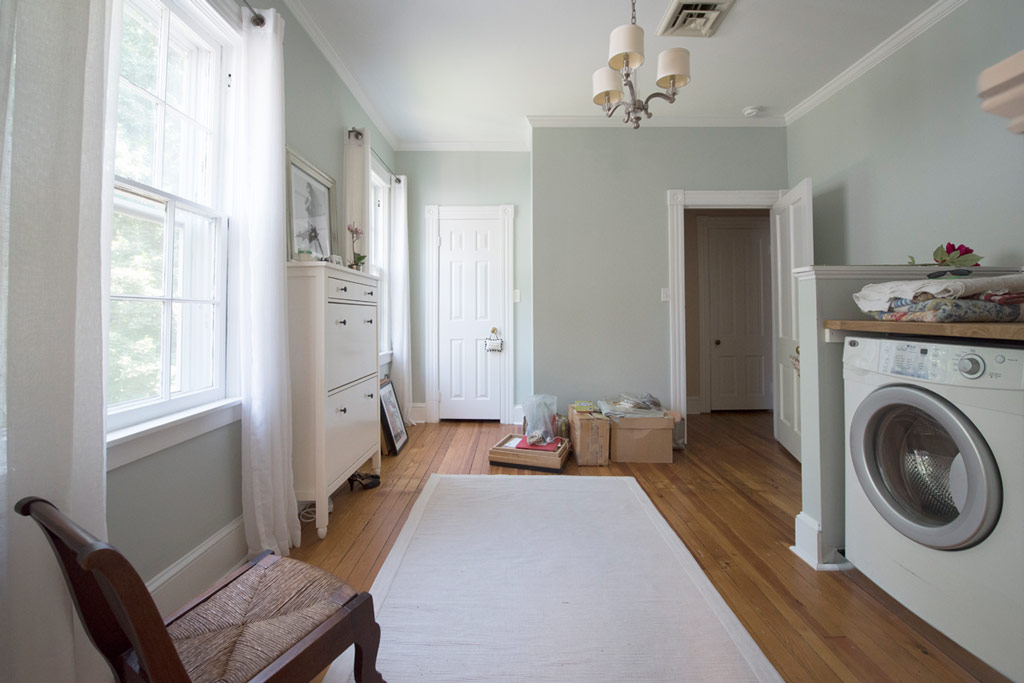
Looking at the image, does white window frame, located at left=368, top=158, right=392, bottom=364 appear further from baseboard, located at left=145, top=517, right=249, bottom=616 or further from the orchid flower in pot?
baseboard, located at left=145, top=517, right=249, bottom=616

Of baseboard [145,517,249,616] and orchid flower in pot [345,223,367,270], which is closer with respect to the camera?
baseboard [145,517,249,616]

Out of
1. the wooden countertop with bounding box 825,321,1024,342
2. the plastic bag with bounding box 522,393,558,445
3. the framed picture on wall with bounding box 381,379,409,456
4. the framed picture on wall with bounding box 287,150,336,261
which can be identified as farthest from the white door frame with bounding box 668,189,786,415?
the framed picture on wall with bounding box 287,150,336,261

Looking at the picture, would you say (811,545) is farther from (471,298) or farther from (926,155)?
(471,298)

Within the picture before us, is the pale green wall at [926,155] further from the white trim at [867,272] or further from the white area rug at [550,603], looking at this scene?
the white area rug at [550,603]

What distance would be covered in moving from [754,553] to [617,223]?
2514 mm

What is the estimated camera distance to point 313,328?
196cm

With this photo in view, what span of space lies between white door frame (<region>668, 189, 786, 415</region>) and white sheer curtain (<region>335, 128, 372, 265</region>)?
2.37 meters

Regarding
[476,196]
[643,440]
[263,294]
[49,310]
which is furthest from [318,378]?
[476,196]

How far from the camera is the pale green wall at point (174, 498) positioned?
1307 millimetres

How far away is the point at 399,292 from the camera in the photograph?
3.82 m

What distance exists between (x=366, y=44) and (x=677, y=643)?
3.34m

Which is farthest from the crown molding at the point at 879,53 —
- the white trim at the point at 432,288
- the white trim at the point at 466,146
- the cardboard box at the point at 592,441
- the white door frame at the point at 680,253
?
the white trim at the point at 432,288

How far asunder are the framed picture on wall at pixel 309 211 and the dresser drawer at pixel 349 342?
0.32m

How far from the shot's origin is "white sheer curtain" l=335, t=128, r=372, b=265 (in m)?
2.82
